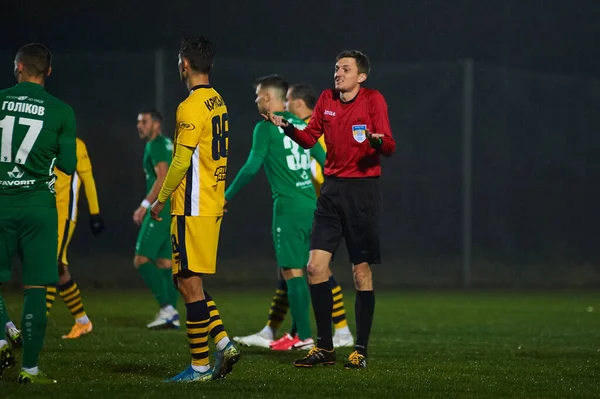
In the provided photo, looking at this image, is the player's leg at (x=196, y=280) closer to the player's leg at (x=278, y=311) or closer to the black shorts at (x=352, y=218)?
the black shorts at (x=352, y=218)

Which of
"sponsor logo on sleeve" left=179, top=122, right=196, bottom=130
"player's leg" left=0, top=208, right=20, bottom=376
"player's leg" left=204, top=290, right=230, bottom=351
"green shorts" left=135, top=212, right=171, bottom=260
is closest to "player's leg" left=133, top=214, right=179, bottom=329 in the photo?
"green shorts" left=135, top=212, right=171, bottom=260

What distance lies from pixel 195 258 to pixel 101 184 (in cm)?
876

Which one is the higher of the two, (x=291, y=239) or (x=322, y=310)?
(x=291, y=239)

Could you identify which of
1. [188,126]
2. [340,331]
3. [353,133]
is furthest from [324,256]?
[340,331]

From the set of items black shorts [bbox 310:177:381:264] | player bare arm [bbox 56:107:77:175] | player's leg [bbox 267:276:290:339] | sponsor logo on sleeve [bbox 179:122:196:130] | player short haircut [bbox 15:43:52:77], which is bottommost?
player's leg [bbox 267:276:290:339]

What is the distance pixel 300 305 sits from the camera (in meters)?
8.31

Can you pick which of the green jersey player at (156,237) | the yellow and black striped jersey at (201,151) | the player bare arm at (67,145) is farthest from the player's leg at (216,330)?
the green jersey player at (156,237)

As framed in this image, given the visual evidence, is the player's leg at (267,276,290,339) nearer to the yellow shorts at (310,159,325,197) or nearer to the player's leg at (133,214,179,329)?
the yellow shorts at (310,159,325,197)

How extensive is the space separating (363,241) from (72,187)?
3.31m

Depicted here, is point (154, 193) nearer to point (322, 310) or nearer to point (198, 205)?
point (322, 310)

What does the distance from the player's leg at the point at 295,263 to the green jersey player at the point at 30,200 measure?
103 inches

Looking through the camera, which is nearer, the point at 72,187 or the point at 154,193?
the point at 72,187

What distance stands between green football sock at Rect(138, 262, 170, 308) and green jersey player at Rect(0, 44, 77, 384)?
13.6ft

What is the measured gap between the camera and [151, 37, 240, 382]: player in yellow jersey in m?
6.27
